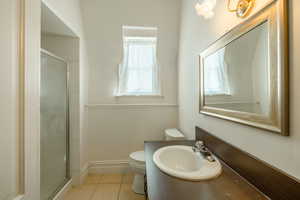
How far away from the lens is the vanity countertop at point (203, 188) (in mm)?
759

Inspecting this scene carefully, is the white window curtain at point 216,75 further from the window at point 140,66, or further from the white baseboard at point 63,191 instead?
the white baseboard at point 63,191

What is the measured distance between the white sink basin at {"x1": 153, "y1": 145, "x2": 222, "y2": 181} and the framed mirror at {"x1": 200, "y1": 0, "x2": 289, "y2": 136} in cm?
35

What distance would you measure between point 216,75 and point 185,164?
0.80 m

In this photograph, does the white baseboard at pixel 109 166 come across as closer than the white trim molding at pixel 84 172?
No

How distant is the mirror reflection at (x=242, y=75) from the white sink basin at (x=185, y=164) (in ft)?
1.38

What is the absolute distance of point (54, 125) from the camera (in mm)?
1971

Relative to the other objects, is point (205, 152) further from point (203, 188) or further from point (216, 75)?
point (216, 75)

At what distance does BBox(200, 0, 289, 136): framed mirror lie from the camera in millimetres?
685

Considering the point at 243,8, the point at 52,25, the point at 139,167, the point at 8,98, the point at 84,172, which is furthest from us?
the point at 84,172

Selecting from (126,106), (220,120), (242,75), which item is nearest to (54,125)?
(126,106)

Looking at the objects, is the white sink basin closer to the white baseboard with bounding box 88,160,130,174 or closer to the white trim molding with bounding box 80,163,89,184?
the white baseboard with bounding box 88,160,130,174

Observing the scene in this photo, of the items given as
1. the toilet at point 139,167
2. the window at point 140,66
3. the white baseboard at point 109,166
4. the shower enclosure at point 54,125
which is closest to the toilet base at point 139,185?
the toilet at point 139,167

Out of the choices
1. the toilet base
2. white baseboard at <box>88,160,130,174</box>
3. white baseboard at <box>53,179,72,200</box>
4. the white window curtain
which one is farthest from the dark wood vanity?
white baseboard at <box>88,160,130,174</box>

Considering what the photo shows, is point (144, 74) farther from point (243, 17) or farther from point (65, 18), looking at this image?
point (243, 17)
